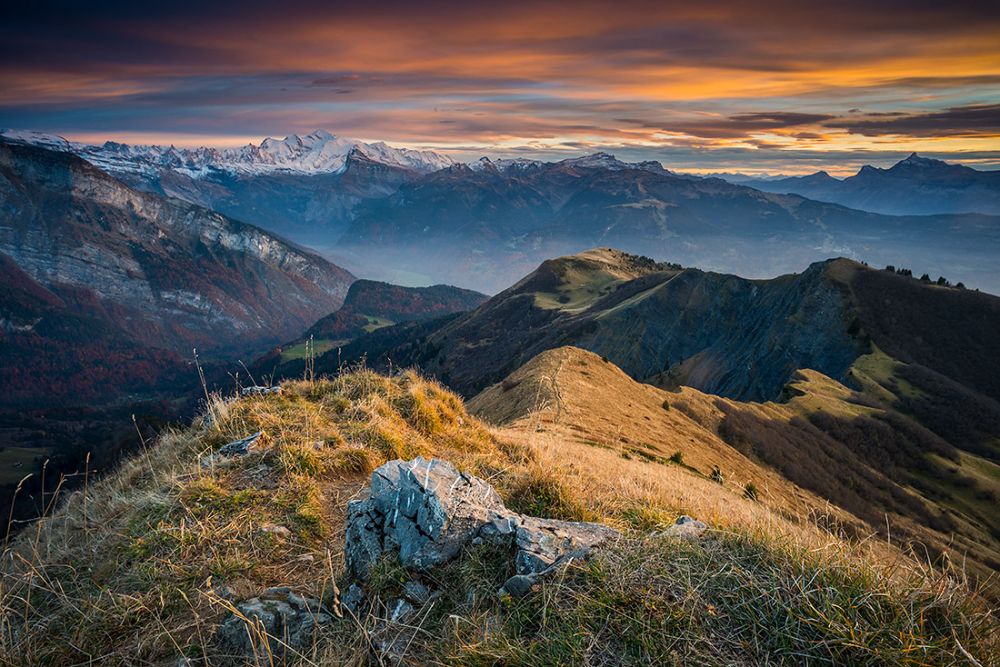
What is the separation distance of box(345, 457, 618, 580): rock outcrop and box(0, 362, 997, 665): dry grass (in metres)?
0.22

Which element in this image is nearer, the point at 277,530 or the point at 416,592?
the point at 416,592

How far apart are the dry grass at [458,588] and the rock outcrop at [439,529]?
215mm

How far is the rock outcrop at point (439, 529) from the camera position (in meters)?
5.09

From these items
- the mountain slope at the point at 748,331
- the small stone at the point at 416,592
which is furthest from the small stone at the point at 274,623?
the mountain slope at the point at 748,331

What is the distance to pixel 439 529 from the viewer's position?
5.32 metres

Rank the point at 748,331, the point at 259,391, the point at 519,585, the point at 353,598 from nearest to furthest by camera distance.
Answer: the point at 519,585, the point at 353,598, the point at 259,391, the point at 748,331

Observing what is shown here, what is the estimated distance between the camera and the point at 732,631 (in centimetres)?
376

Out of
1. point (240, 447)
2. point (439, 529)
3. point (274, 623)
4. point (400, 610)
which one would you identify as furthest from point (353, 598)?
point (240, 447)

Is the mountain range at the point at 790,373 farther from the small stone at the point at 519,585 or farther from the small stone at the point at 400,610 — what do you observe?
the small stone at the point at 400,610

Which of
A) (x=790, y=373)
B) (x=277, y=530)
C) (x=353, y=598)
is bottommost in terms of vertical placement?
(x=790, y=373)

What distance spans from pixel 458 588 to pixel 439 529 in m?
0.63

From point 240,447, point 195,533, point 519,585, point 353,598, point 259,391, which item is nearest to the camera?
point 519,585

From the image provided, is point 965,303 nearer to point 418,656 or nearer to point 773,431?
point 773,431

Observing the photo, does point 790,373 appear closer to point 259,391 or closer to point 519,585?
point 259,391
